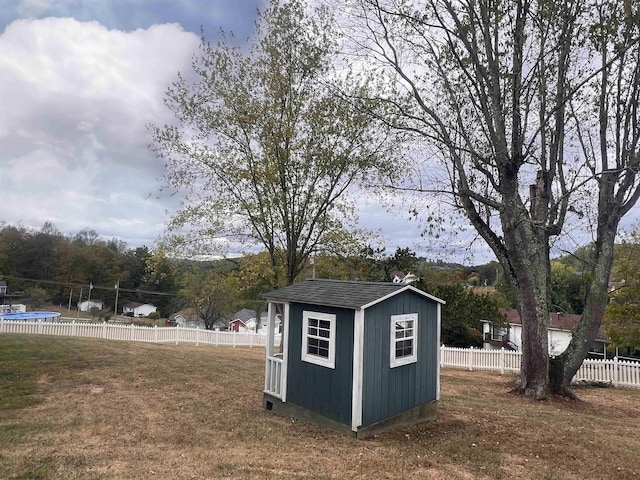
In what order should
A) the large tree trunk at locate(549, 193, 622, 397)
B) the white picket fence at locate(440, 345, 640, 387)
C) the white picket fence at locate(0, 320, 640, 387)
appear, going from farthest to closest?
the white picket fence at locate(0, 320, 640, 387) < the white picket fence at locate(440, 345, 640, 387) < the large tree trunk at locate(549, 193, 622, 397)

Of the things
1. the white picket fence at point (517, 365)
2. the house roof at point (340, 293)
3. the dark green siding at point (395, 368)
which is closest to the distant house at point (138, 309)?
the white picket fence at point (517, 365)

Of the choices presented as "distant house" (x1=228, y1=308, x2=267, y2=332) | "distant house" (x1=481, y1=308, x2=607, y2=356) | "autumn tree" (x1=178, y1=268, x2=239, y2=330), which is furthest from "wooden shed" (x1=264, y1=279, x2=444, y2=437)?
"distant house" (x1=228, y1=308, x2=267, y2=332)

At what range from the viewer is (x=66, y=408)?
23.6ft

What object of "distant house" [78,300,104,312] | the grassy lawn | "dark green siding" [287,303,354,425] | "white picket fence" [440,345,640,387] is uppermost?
"dark green siding" [287,303,354,425]

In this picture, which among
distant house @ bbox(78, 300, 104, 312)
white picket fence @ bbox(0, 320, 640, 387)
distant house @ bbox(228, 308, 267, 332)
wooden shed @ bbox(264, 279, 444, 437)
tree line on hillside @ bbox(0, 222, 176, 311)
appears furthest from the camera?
distant house @ bbox(78, 300, 104, 312)

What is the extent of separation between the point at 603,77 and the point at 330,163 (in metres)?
7.73

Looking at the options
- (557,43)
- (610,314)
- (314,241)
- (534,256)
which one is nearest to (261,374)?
(314,241)

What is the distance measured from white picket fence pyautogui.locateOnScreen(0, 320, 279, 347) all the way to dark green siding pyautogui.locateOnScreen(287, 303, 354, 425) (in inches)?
551

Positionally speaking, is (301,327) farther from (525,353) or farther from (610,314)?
(610,314)

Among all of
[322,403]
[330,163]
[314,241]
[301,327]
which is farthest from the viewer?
[314,241]

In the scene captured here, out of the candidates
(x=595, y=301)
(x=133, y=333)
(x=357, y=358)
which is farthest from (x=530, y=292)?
(x=133, y=333)

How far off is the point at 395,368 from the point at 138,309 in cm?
6594

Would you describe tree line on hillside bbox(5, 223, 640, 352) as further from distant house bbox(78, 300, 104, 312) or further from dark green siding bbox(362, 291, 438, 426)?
dark green siding bbox(362, 291, 438, 426)

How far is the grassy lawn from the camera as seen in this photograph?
4891 millimetres
